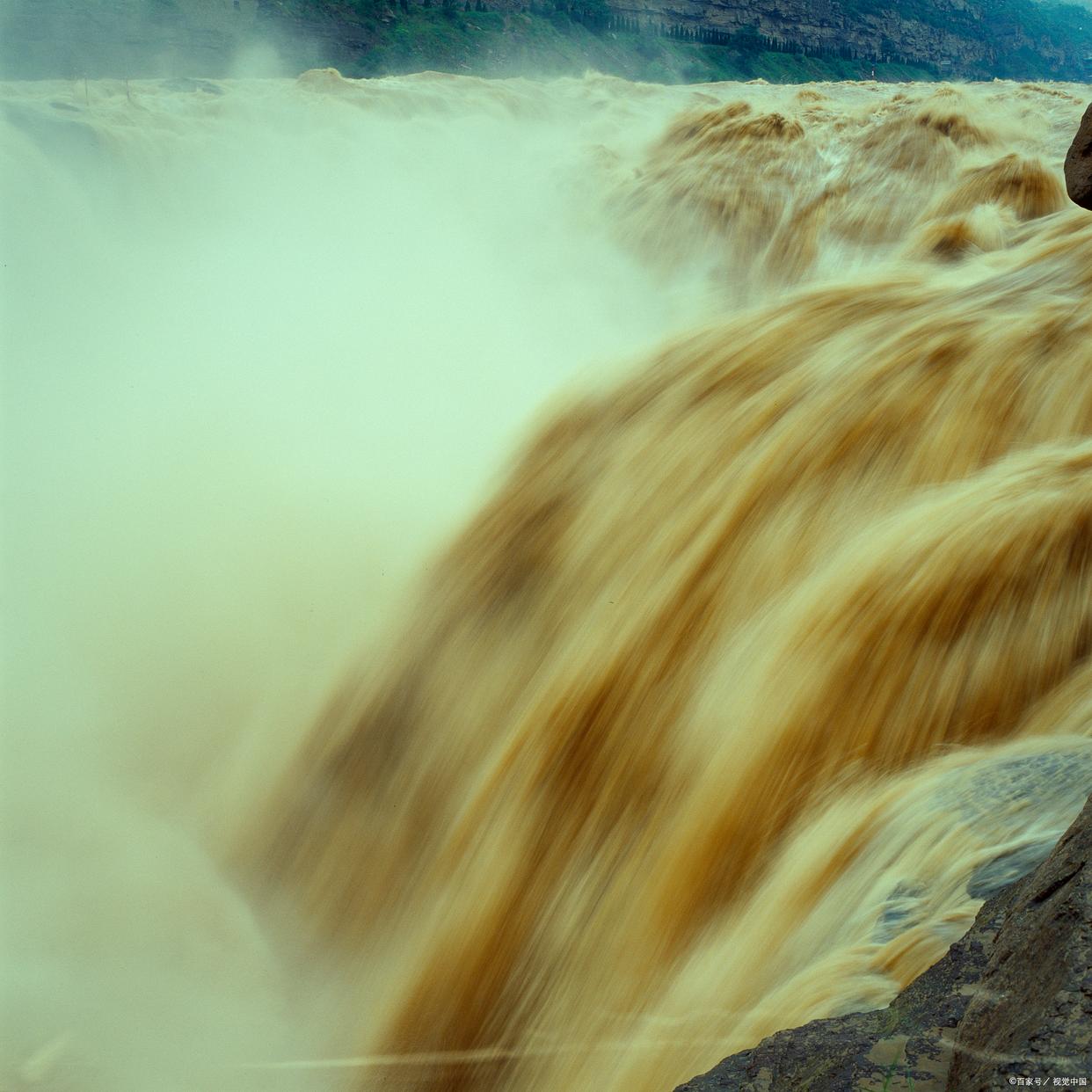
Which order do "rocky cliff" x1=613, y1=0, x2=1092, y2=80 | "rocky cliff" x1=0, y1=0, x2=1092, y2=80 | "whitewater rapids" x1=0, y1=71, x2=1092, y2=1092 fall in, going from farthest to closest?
"rocky cliff" x1=0, y1=0, x2=1092, y2=80
"rocky cliff" x1=613, y1=0, x2=1092, y2=80
"whitewater rapids" x1=0, y1=71, x2=1092, y2=1092

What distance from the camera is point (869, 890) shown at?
1396 mm

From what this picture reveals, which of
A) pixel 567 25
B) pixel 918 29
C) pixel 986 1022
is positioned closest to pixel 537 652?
pixel 986 1022

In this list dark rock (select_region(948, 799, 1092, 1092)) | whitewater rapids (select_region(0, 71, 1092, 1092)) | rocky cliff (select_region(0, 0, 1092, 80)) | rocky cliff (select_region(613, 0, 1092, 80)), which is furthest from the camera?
rocky cliff (select_region(0, 0, 1092, 80))

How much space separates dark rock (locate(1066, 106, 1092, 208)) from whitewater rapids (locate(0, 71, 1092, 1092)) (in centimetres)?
52

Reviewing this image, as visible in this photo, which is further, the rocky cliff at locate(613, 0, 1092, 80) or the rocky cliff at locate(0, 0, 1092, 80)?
the rocky cliff at locate(0, 0, 1092, 80)

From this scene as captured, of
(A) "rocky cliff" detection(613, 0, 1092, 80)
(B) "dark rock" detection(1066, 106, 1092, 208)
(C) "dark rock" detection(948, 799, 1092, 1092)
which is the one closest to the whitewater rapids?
(C) "dark rock" detection(948, 799, 1092, 1092)

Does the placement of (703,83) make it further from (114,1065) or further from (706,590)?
(114,1065)

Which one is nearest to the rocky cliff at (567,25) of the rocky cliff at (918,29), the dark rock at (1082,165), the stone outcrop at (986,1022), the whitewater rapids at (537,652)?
the rocky cliff at (918,29)

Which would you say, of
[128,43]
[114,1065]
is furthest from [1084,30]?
[128,43]

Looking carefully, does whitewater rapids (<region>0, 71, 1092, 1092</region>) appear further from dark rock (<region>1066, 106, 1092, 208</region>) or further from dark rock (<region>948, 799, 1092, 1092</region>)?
dark rock (<region>1066, 106, 1092, 208</region>)

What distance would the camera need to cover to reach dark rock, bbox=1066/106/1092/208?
173cm

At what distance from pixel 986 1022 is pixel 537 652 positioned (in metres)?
1.65

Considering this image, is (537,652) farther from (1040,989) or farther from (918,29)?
(918,29)

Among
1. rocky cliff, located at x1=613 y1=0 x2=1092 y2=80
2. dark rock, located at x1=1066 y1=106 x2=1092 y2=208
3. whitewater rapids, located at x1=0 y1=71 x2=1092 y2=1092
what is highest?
rocky cliff, located at x1=613 y1=0 x2=1092 y2=80
